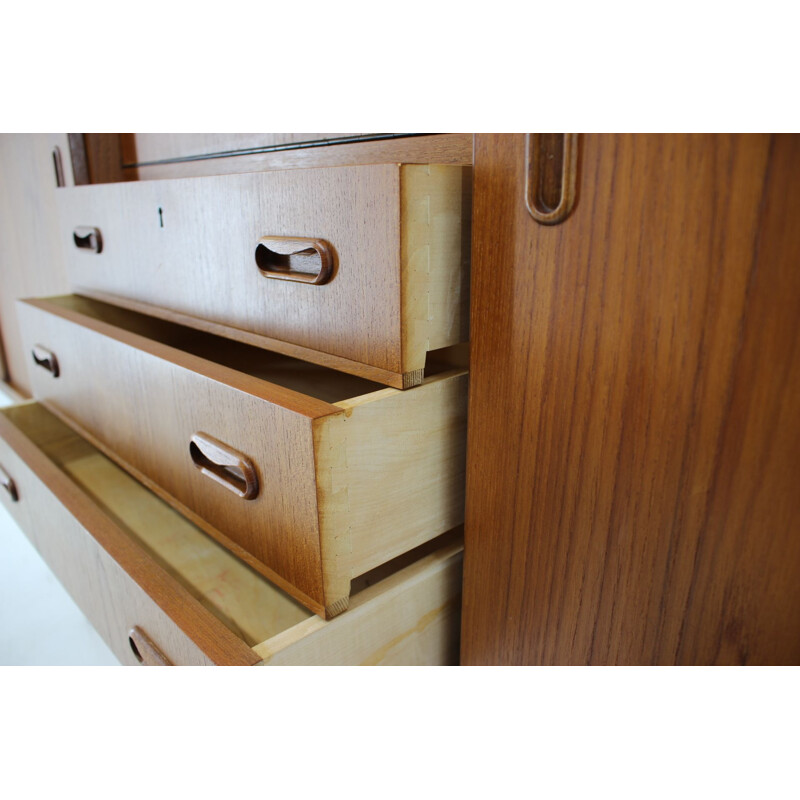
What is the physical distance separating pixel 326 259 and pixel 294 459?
0.54 ft

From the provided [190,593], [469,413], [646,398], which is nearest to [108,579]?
[190,593]

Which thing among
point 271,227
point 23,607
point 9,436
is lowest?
point 23,607

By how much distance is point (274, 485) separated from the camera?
0.50m

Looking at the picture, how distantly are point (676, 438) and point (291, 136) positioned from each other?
0.49 meters

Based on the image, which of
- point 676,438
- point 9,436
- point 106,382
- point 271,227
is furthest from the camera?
point 9,436

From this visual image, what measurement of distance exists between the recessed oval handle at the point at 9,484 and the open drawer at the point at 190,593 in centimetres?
2

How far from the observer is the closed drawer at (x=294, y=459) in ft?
1.54

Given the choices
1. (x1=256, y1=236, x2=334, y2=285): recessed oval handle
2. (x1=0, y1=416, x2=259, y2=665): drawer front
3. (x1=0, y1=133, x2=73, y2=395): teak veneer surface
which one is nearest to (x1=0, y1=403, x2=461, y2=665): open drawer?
(x1=0, y1=416, x2=259, y2=665): drawer front

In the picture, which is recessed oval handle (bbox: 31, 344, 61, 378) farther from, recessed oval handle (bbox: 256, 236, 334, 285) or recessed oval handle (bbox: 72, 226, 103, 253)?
recessed oval handle (bbox: 256, 236, 334, 285)

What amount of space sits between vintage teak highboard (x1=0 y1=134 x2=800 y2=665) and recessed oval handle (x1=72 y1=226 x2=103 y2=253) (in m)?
0.16

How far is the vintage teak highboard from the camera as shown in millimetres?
374

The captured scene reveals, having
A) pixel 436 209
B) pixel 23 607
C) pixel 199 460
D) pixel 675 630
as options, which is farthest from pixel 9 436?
pixel 675 630

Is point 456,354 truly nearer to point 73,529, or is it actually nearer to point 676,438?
point 676,438

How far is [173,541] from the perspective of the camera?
727 millimetres
